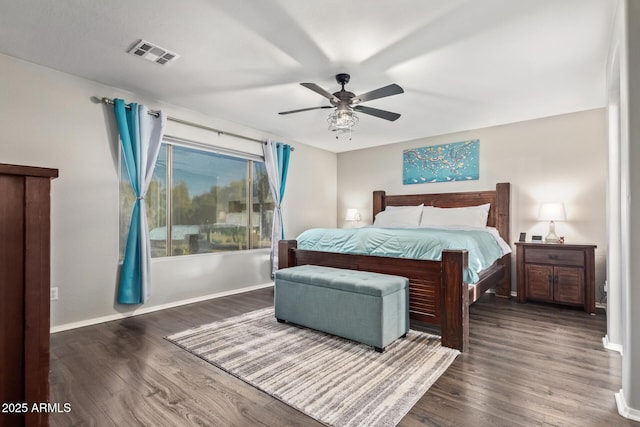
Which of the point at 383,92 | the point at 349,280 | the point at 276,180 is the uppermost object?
the point at 383,92

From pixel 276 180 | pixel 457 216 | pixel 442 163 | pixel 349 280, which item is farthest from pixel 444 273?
pixel 276 180

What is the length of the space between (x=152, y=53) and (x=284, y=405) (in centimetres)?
282

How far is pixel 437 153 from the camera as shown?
16.9 ft

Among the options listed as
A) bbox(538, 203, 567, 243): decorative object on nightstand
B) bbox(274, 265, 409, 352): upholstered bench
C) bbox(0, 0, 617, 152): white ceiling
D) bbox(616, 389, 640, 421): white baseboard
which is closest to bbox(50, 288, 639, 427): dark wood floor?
bbox(616, 389, 640, 421): white baseboard

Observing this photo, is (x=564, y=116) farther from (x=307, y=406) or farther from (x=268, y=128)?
(x=307, y=406)

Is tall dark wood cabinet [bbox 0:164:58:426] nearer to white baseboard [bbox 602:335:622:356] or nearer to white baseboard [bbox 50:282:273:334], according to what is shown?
white baseboard [bbox 50:282:273:334]

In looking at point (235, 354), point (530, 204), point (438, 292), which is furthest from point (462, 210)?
point (235, 354)

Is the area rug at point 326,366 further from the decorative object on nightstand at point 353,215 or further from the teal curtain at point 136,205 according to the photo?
the decorative object on nightstand at point 353,215

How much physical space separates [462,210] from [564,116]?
5.57 feet

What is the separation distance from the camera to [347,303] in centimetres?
262

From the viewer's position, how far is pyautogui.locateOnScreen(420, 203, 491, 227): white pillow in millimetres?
4379

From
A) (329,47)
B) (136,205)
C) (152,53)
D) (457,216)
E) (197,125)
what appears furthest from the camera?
(457,216)

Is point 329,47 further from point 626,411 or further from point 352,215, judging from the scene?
point 352,215

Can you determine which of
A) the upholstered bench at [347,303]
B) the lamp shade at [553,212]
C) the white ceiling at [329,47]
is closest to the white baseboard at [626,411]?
the upholstered bench at [347,303]
